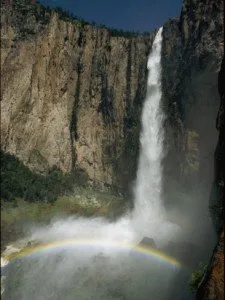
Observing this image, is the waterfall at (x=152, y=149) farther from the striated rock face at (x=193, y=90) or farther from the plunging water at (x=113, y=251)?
the striated rock face at (x=193, y=90)

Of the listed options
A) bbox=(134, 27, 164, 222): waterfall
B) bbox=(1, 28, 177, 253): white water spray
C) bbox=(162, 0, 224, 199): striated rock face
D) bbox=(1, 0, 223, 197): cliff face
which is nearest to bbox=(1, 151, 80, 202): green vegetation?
bbox=(1, 0, 223, 197): cliff face

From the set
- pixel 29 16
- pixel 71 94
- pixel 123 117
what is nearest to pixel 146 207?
pixel 123 117

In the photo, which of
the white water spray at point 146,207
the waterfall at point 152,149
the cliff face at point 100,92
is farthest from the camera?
the waterfall at point 152,149

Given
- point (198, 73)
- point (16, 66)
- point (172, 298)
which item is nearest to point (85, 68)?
point (16, 66)

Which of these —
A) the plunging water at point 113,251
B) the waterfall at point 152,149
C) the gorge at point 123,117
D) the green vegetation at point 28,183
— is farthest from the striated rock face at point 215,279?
the waterfall at point 152,149

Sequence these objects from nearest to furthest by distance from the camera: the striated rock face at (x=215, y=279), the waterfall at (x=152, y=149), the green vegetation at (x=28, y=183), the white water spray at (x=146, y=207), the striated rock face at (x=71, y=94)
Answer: the striated rock face at (x=215, y=279) < the green vegetation at (x=28, y=183) < the white water spray at (x=146, y=207) < the striated rock face at (x=71, y=94) < the waterfall at (x=152, y=149)

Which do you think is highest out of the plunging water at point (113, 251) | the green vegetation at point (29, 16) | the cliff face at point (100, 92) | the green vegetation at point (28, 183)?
the green vegetation at point (29, 16)
